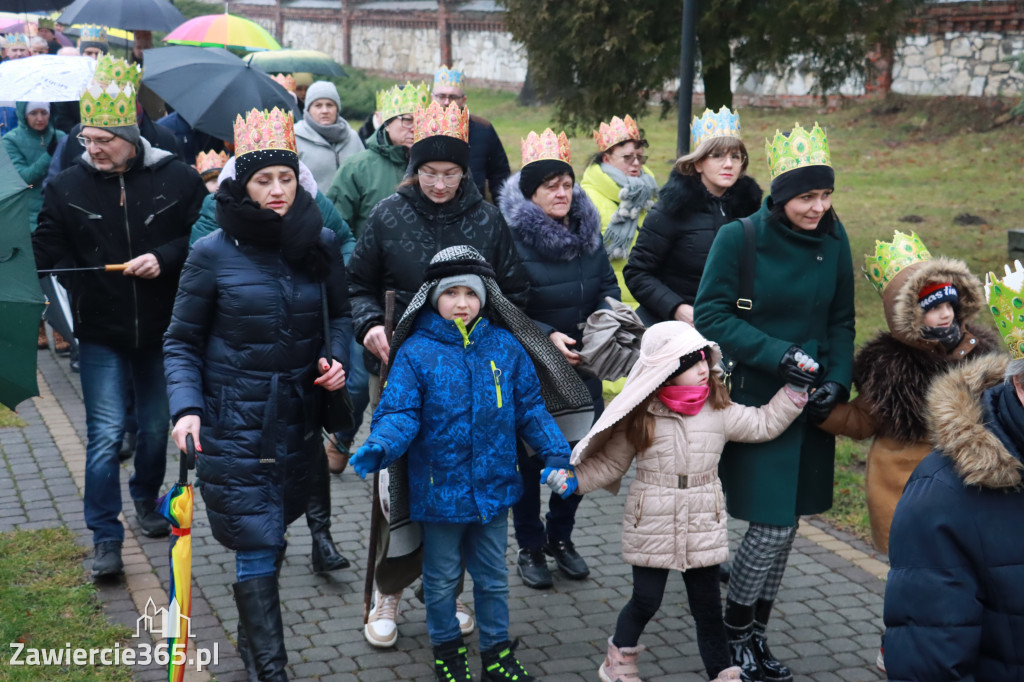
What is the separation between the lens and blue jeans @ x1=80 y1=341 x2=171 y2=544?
6.05 metres

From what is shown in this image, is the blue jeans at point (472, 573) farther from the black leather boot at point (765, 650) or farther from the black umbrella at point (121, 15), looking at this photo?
the black umbrella at point (121, 15)

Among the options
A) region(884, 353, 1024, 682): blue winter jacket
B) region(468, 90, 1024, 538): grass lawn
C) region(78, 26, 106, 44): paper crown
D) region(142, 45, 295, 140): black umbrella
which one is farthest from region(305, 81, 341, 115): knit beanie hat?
region(884, 353, 1024, 682): blue winter jacket

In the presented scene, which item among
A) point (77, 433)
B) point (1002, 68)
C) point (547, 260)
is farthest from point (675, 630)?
point (1002, 68)

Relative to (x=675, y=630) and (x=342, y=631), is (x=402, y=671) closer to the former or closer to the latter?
(x=342, y=631)

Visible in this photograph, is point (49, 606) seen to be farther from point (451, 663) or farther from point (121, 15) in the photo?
point (121, 15)

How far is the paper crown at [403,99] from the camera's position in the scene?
7.59 meters

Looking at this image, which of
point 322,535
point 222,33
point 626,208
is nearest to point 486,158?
point 626,208

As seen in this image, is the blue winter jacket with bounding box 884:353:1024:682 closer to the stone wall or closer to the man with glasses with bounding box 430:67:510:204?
the man with glasses with bounding box 430:67:510:204

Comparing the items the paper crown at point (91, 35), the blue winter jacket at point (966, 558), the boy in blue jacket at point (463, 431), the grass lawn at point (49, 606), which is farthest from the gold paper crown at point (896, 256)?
the paper crown at point (91, 35)

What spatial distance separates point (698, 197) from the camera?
19.5ft

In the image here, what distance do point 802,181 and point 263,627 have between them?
111 inches

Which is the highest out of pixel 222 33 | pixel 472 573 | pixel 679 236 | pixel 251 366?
pixel 222 33

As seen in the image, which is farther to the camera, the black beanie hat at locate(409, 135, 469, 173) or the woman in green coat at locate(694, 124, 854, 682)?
the black beanie hat at locate(409, 135, 469, 173)

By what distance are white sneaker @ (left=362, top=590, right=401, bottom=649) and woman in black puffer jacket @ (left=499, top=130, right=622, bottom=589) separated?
854 millimetres
